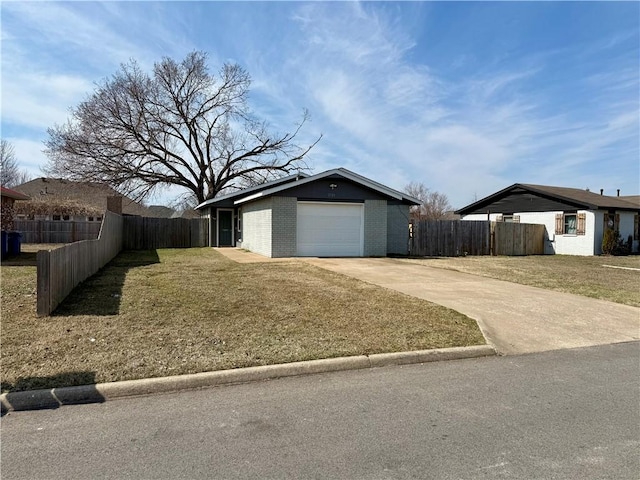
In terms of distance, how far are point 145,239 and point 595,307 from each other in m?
23.6

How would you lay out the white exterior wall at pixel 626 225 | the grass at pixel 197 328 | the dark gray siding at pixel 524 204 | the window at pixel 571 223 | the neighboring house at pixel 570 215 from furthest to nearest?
1. the white exterior wall at pixel 626 225
2. the dark gray siding at pixel 524 204
3. the window at pixel 571 223
4. the neighboring house at pixel 570 215
5. the grass at pixel 197 328

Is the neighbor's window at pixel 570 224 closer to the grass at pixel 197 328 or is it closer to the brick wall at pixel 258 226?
the brick wall at pixel 258 226

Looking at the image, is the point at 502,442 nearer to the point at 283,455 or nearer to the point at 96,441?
the point at 283,455

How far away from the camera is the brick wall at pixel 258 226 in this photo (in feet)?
58.8

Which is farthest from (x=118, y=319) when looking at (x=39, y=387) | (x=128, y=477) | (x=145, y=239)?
(x=145, y=239)

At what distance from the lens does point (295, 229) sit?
58.1 feet

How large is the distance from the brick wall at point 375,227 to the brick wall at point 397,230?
213cm

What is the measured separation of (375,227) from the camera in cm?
1906

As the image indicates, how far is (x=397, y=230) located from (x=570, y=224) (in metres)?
11.0

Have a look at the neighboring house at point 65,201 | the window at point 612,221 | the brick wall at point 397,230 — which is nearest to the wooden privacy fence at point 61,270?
the brick wall at point 397,230

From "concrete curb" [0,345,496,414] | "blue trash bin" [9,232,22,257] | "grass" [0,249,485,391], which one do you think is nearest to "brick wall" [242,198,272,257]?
"grass" [0,249,485,391]

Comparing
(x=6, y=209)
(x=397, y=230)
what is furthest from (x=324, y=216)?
(x=6, y=209)

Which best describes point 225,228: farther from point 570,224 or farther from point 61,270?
point 570,224

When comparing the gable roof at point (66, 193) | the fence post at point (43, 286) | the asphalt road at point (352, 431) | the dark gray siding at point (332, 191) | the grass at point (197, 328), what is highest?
the gable roof at point (66, 193)
